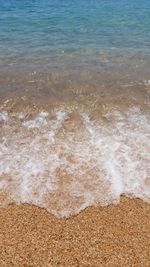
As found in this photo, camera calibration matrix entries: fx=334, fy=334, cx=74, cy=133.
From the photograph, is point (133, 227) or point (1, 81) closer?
point (133, 227)

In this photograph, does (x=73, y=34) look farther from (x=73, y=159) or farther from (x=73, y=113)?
(x=73, y=159)

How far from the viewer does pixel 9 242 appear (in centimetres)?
579

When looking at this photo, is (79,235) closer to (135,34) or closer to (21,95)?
(21,95)

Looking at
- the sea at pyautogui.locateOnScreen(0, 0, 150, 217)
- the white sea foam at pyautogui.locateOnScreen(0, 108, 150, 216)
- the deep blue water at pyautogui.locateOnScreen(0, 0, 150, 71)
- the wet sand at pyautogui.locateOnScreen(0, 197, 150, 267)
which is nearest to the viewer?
the wet sand at pyautogui.locateOnScreen(0, 197, 150, 267)

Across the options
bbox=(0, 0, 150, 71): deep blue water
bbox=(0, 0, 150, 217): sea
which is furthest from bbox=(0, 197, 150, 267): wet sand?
bbox=(0, 0, 150, 71): deep blue water

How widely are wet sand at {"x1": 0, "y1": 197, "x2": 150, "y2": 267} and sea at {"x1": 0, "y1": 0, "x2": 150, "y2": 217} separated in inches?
9.8

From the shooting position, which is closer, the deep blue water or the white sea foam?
the white sea foam

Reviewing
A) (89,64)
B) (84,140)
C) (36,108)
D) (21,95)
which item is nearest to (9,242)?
(84,140)

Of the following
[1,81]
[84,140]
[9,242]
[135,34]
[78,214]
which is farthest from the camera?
[135,34]

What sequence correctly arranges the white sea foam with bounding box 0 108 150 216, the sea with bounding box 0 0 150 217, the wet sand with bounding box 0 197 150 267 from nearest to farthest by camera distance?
the wet sand with bounding box 0 197 150 267
the white sea foam with bounding box 0 108 150 216
the sea with bounding box 0 0 150 217

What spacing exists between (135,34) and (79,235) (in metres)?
13.4

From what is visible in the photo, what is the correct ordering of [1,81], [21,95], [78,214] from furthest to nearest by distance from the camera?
[1,81], [21,95], [78,214]

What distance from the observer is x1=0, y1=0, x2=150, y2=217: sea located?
23.0ft

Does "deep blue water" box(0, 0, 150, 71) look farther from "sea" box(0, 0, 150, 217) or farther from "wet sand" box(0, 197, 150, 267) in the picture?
"wet sand" box(0, 197, 150, 267)
